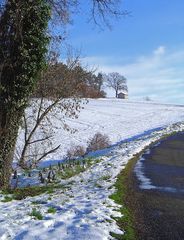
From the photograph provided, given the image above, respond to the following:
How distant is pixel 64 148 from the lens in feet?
122

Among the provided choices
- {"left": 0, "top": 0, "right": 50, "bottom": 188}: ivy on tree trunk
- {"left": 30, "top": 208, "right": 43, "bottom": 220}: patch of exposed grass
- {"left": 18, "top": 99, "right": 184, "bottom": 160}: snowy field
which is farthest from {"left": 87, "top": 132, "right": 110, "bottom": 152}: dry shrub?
{"left": 30, "top": 208, "right": 43, "bottom": 220}: patch of exposed grass

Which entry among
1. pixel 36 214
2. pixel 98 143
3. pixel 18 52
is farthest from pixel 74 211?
pixel 98 143

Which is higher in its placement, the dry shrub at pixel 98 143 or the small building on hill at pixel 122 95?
the small building on hill at pixel 122 95

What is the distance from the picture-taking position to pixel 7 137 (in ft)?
40.8

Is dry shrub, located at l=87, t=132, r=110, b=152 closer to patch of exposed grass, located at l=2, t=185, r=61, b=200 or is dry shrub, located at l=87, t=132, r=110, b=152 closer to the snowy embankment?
the snowy embankment

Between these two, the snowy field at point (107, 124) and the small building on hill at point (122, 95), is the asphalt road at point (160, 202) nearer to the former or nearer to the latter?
the snowy field at point (107, 124)

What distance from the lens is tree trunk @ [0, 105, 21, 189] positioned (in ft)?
40.5

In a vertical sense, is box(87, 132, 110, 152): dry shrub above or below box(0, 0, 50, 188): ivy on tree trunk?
below

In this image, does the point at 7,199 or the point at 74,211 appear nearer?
the point at 74,211

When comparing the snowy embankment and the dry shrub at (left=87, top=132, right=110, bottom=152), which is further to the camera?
the dry shrub at (left=87, top=132, right=110, bottom=152)

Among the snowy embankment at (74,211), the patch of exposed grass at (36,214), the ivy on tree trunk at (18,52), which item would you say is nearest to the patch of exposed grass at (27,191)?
the snowy embankment at (74,211)

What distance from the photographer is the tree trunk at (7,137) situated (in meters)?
12.3

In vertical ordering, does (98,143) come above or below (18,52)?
below

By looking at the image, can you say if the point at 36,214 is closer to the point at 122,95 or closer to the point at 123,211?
the point at 123,211
